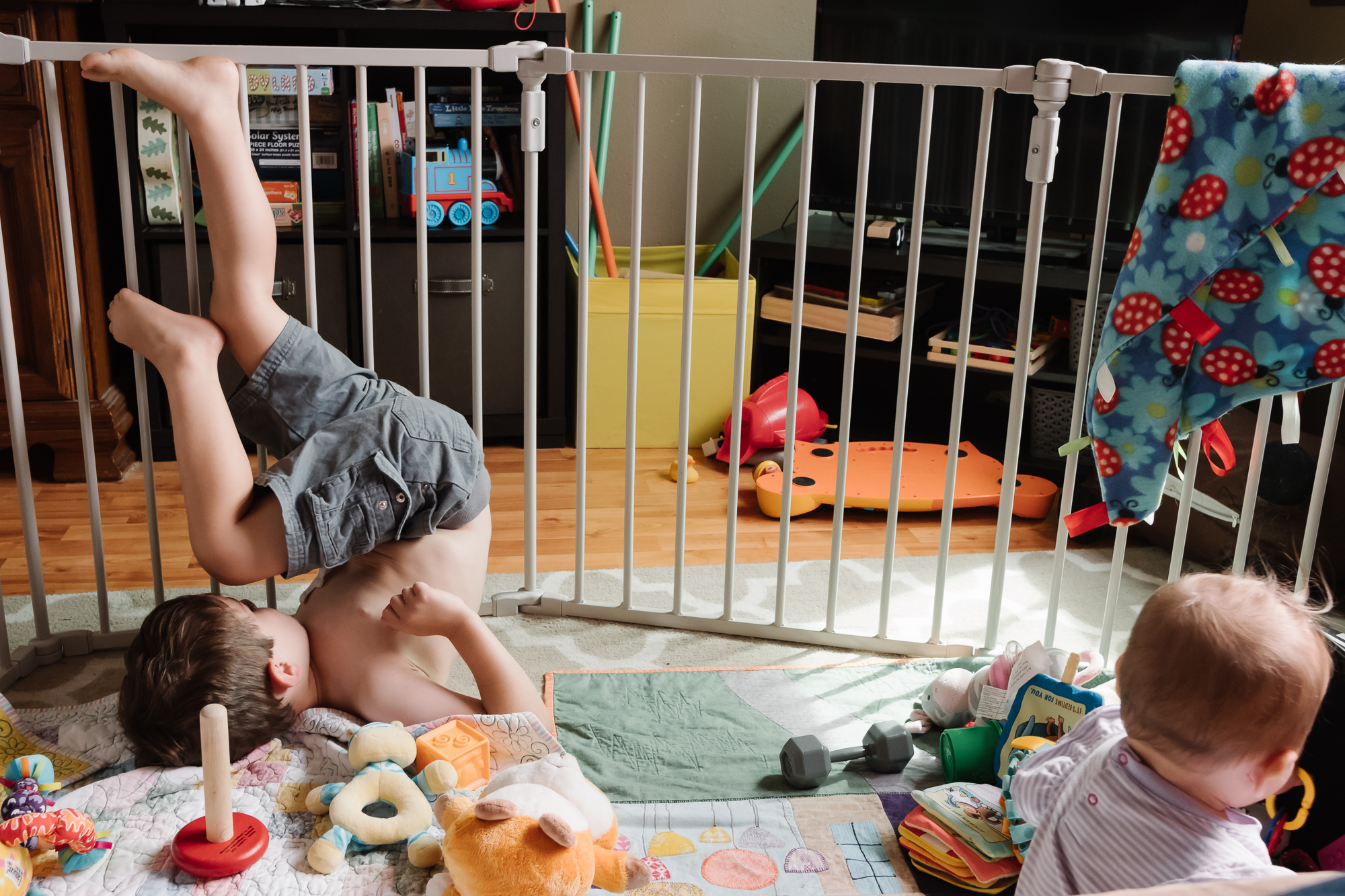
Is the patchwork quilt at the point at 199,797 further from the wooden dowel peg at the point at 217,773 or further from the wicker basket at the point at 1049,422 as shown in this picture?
the wicker basket at the point at 1049,422

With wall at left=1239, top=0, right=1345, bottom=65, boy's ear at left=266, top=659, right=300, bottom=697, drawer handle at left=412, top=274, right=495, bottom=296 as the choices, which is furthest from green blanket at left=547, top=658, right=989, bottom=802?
wall at left=1239, top=0, right=1345, bottom=65

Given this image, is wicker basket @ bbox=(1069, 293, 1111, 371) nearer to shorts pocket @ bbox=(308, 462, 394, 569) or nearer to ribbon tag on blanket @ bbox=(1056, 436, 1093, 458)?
ribbon tag on blanket @ bbox=(1056, 436, 1093, 458)

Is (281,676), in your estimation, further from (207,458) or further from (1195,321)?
(1195,321)

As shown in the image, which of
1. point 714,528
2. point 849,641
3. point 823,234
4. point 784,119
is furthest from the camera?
point 784,119

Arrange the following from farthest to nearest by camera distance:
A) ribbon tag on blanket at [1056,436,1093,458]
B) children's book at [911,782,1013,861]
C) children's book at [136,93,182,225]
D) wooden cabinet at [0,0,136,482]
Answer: children's book at [136,93,182,225] → wooden cabinet at [0,0,136,482] → ribbon tag on blanket at [1056,436,1093,458] → children's book at [911,782,1013,861]

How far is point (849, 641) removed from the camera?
5.99ft

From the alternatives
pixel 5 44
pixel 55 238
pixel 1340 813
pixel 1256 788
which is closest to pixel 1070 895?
pixel 1256 788

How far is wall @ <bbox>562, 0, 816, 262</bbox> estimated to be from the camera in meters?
2.97

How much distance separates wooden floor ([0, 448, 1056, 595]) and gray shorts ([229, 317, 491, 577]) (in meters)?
0.57

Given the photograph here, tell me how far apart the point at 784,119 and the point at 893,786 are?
2.04 m

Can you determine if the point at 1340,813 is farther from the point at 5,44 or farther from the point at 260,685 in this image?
the point at 5,44

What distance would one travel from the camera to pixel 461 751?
1359mm

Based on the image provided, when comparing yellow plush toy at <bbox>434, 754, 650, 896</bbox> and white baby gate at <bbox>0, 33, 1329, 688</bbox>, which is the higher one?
white baby gate at <bbox>0, 33, 1329, 688</bbox>

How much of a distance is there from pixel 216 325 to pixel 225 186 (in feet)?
0.60
